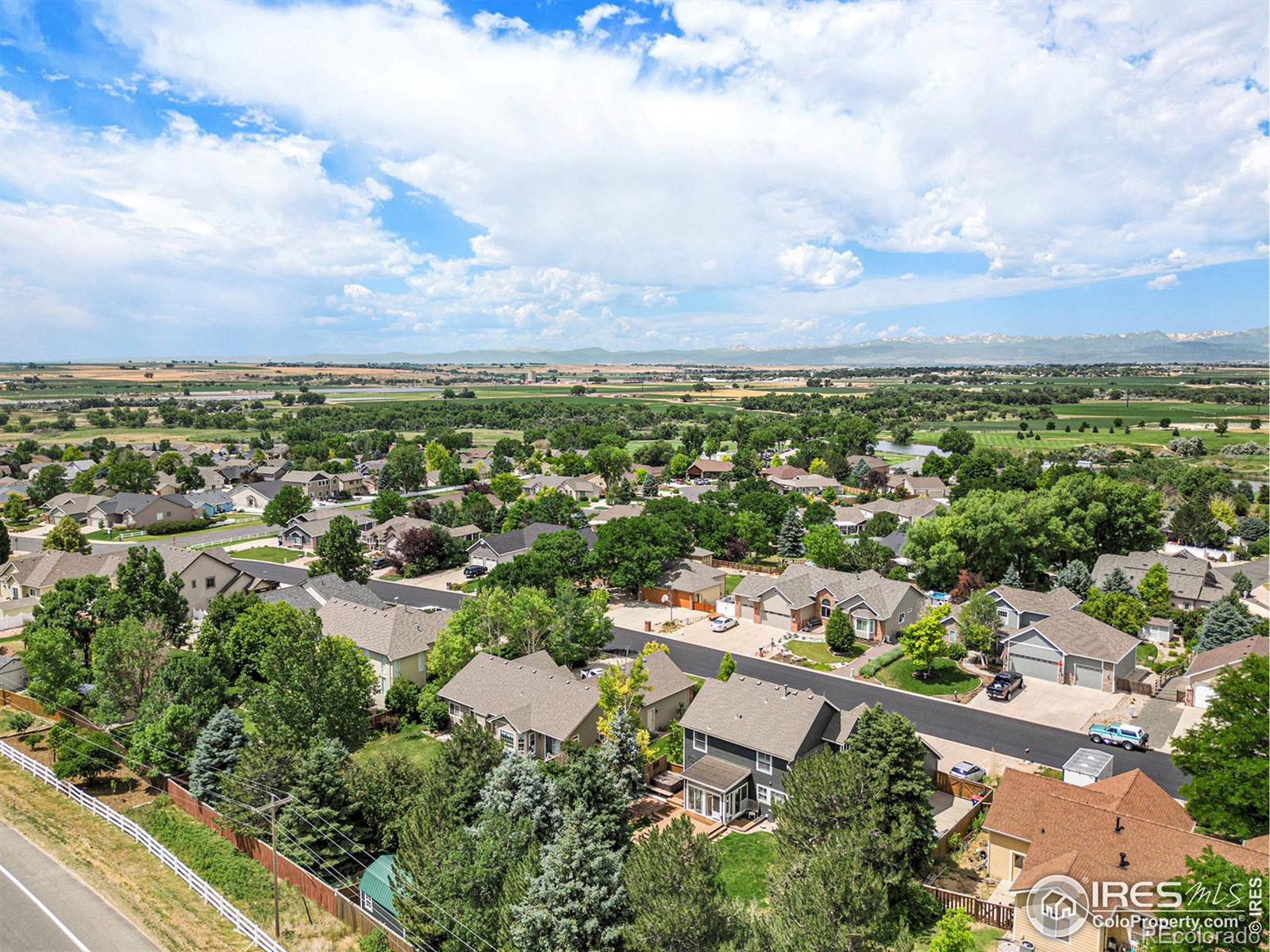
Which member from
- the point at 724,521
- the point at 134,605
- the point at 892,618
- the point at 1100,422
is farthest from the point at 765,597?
the point at 1100,422

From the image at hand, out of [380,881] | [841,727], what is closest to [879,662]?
[841,727]

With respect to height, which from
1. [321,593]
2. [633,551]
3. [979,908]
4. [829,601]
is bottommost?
[979,908]

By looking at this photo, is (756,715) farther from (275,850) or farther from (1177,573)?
(1177,573)

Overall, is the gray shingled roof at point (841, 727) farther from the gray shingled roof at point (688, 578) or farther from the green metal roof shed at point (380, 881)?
the gray shingled roof at point (688, 578)

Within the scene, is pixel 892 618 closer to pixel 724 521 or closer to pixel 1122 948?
pixel 724 521

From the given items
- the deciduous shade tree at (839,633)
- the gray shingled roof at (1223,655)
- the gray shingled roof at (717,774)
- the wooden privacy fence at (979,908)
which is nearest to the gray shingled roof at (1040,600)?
the gray shingled roof at (1223,655)

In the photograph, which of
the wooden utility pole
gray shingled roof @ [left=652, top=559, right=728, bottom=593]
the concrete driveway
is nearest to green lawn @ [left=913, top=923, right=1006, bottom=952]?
the concrete driveway
